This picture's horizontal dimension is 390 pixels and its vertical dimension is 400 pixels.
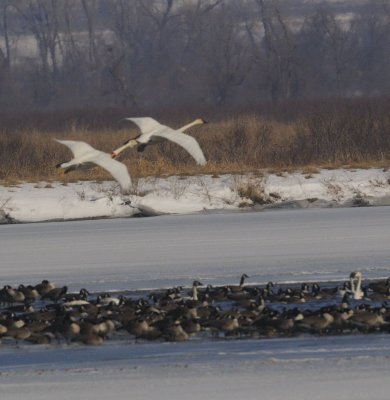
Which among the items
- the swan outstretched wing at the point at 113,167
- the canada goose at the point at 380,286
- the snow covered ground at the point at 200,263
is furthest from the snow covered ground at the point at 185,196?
the canada goose at the point at 380,286

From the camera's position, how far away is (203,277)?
14.0m

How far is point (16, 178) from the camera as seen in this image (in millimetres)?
25000

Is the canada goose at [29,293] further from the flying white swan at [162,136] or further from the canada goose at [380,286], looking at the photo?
the canada goose at [380,286]

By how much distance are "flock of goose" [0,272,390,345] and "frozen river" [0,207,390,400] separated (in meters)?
0.25

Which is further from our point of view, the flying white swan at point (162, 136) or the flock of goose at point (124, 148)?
the flying white swan at point (162, 136)

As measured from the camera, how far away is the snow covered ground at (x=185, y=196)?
2191 cm

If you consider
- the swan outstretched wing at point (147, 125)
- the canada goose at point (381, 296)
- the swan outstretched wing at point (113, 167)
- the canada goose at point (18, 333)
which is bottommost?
the canada goose at point (381, 296)

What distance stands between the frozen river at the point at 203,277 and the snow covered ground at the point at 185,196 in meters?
0.71

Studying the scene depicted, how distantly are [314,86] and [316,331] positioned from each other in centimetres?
4959

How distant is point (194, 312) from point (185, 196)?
11480 mm

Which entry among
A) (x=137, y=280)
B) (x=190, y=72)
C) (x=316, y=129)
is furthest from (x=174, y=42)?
(x=137, y=280)

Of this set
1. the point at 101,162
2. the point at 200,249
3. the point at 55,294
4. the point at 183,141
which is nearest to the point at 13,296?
the point at 55,294

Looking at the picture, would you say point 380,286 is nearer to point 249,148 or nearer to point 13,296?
point 13,296

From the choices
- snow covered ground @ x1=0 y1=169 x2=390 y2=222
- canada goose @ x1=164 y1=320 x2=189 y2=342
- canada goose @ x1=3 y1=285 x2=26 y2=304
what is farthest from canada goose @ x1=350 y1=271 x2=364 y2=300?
snow covered ground @ x1=0 y1=169 x2=390 y2=222
